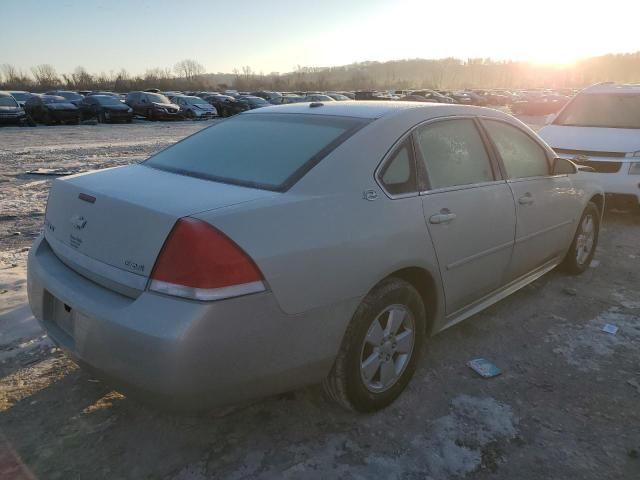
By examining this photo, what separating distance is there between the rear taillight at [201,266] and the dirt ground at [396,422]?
0.63m

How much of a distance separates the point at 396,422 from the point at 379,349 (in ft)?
1.31

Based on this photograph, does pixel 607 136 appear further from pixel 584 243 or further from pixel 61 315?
pixel 61 315

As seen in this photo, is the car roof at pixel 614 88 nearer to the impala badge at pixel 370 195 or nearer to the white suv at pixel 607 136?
the white suv at pixel 607 136

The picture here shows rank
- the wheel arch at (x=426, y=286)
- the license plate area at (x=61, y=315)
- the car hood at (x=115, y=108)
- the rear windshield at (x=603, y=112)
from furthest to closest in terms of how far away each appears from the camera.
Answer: the car hood at (x=115, y=108)
the rear windshield at (x=603, y=112)
the wheel arch at (x=426, y=286)
the license plate area at (x=61, y=315)

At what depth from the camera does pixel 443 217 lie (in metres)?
2.86

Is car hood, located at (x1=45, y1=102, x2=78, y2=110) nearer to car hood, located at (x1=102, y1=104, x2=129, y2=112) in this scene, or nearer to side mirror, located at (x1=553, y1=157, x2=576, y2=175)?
car hood, located at (x1=102, y1=104, x2=129, y2=112)

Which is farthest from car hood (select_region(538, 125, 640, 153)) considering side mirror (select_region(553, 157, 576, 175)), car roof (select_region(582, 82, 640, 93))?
side mirror (select_region(553, 157, 576, 175))

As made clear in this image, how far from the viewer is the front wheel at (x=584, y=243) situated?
4.65 m

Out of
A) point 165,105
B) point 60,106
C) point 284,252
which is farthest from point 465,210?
point 165,105

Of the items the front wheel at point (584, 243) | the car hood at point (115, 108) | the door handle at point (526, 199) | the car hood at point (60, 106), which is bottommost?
the front wheel at point (584, 243)

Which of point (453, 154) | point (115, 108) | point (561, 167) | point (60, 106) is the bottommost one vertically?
point (115, 108)

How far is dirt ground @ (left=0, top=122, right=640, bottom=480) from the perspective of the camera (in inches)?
92.4

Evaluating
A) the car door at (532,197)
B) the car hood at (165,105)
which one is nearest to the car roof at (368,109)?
the car door at (532,197)

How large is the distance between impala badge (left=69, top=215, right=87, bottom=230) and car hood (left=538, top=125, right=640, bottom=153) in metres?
6.40
